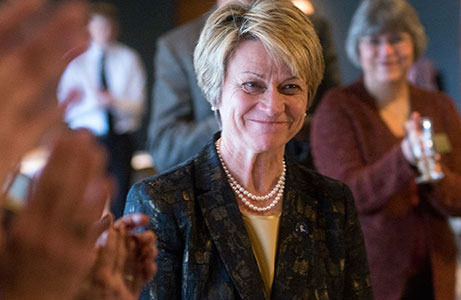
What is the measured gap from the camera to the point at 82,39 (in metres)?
0.48

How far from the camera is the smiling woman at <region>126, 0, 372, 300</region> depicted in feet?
4.60

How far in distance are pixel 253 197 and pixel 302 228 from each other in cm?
15

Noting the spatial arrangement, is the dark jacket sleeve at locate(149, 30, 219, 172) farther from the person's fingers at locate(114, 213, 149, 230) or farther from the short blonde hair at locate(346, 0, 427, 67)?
the person's fingers at locate(114, 213, 149, 230)

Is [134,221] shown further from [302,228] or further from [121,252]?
[302,228]

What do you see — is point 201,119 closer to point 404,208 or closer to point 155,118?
point 155,118

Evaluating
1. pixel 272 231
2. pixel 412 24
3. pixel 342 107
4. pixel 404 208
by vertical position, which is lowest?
pixel 404 208

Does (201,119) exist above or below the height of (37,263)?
above

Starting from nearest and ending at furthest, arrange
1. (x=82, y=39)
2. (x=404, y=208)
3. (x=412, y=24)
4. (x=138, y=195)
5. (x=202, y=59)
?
(x=82, y=39)
(x=138, y=195)
(x=202, y=59)
(x=404, y=208)
(x=412, y=24)

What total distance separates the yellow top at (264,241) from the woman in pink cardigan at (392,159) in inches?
34.2

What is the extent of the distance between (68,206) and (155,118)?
2050 millimetres

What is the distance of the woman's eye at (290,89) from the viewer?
148 cm

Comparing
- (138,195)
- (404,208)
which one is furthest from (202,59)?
(404,208)

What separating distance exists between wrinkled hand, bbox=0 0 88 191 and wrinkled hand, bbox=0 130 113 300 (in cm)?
3

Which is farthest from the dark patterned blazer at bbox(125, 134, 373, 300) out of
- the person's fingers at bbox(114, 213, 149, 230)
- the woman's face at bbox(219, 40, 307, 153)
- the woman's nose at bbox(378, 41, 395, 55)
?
the woman's nose at bbox(378, 41, 395, 55)
